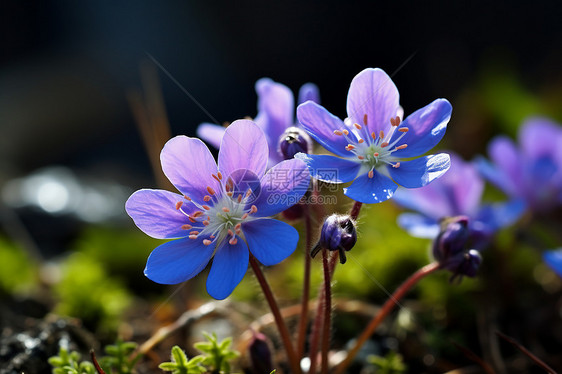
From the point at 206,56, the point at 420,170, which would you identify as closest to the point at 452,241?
the point at 420,170

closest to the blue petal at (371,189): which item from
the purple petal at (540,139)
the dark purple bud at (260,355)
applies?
the dark purple bud at (260,355)

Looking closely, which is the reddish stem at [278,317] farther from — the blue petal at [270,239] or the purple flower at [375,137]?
the purple flower at [375,137]

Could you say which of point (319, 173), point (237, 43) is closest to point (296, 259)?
point (319, 173)

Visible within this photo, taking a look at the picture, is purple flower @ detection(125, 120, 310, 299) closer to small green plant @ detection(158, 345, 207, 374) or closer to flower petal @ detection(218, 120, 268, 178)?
flower petal @ detection(218, 120, 268, 178)

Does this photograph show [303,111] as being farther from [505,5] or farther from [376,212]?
[505,5]

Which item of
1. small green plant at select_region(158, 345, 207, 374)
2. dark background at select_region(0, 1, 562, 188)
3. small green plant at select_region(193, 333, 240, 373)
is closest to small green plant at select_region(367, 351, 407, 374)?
small green plant at select_region(193, 333, 240, 373)

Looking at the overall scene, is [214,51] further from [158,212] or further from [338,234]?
[338,234]
